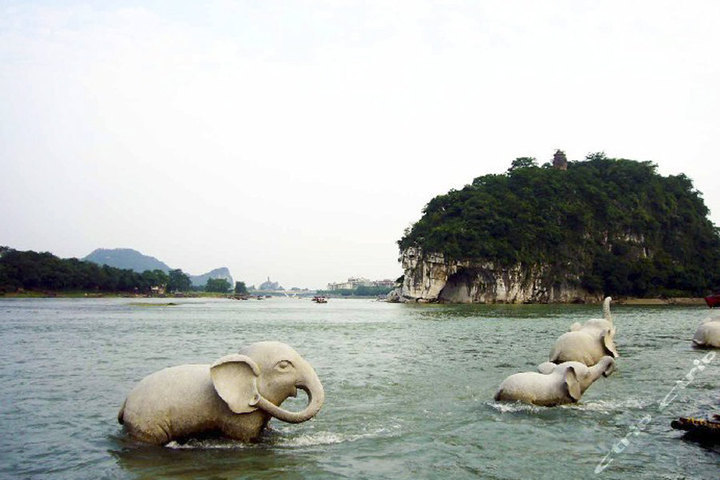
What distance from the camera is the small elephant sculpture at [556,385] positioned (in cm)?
1123

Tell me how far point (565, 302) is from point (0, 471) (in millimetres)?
108609

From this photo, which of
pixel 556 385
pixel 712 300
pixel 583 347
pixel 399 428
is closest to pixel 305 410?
pixel 399 428

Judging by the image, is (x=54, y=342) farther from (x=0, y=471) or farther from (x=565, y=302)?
(x=565, y=302)

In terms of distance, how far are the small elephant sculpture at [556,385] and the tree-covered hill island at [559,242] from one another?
9136cm

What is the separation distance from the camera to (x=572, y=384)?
11.2 meters

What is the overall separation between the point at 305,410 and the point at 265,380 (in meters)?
0.71

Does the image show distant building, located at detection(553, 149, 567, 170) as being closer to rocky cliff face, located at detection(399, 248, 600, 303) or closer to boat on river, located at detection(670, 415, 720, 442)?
rocky cliff face, located at detection(399, 248, 600, 303)

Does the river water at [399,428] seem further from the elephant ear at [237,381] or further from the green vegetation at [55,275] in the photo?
the green vegetation at [55,275]

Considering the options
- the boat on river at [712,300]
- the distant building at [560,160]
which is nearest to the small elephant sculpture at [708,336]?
the boat on river at [712,300]

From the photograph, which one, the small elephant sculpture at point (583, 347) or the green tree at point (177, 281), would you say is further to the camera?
the green tree at point (177, 281)

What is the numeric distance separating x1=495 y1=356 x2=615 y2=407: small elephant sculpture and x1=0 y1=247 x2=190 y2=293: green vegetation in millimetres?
118523

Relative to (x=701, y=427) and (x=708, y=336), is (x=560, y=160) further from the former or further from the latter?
(x=701, y=427)

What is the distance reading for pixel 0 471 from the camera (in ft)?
24.8

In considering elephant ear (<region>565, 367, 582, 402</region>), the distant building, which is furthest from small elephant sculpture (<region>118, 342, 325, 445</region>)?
the distant building
